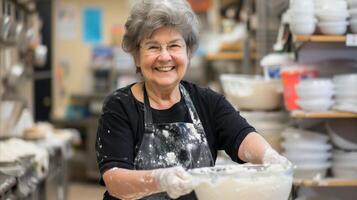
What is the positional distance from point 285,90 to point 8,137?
2.03 m

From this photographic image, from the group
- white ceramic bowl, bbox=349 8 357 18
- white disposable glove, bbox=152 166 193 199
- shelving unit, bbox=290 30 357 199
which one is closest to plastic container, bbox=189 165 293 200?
white disposable glove, bbox=152 166 193 199

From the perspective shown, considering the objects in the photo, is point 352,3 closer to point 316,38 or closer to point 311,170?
point 316,38

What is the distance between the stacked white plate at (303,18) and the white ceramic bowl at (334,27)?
6 cm

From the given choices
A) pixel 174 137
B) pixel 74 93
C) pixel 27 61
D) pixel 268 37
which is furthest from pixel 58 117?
pixel 174 137

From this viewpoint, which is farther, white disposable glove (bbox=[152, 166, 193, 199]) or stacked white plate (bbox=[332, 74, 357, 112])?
stacked white plate (bbox=[332, 74, 357, 112])

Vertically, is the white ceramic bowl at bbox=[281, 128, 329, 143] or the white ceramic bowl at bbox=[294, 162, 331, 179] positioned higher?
the white ceramic bowl at bbox=[281, 128, 329, 143]

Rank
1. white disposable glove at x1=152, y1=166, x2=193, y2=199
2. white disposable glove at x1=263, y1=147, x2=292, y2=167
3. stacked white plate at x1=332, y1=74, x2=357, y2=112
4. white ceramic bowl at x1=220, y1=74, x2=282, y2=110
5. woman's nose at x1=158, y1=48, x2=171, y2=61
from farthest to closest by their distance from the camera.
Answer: white ceramic bowl at x1=220, y1=74, x2=282, y2=110, stacked white plate at x1=332, y1=74, x2=357, y2=112, woman's nose at x1=158, y1=48, x2=171, y2=61, white disposable glove at x1=263, y1=147, x2=292, y2=167, white disposable glove at x1=152, y1=166, x2=193, y2=199

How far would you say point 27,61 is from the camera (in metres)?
5.06

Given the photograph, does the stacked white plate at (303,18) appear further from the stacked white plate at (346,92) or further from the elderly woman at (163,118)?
the elderly woman at (163,118)

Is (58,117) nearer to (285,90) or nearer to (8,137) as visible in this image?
(8,137)

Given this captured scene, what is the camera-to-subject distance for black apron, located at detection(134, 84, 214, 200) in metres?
1.99

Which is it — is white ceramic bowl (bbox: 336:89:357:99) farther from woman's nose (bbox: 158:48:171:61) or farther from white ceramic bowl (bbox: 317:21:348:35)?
woman's nose (bbox: 158:48:171:61)

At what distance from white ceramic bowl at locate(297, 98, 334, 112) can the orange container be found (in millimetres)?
57

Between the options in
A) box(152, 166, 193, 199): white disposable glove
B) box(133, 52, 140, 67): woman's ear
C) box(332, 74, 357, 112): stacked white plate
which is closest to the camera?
box(152, 166, 193, 199): white disposable glove
